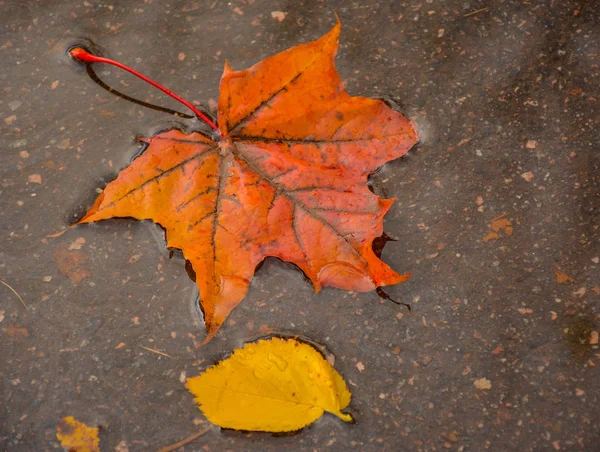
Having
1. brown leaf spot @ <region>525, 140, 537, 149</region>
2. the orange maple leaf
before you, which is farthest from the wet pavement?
the orange maple leaf

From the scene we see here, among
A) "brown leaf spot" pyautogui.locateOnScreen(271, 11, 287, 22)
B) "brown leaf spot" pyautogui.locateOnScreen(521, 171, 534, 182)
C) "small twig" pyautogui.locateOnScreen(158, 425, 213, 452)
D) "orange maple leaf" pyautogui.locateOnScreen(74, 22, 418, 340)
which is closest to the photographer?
"orange maple leaf" pyautogui.locateOnScreen(74, 22, 418, 340)

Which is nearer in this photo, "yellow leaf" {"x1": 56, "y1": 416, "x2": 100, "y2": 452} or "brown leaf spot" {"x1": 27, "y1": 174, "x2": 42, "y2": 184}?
"yellow leaf" {"x1": 56, "y1": 416, "x2": 100, "y2": 452}

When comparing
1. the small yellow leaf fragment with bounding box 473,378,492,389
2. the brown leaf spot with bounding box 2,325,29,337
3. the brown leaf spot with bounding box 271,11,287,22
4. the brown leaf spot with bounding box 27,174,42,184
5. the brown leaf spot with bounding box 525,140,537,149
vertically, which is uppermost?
the brown leaf spot with bounding box 271,11,287,22

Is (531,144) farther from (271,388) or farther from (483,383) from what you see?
(271,388)

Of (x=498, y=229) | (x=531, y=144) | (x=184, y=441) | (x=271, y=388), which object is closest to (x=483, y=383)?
(x=498, y=229)

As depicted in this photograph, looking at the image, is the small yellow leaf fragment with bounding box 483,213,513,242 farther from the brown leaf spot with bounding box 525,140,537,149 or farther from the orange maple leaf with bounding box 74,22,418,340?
the orange maple leaf with bounding box 74,22,418,340

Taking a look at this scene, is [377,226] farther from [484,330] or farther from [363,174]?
[484,330]
